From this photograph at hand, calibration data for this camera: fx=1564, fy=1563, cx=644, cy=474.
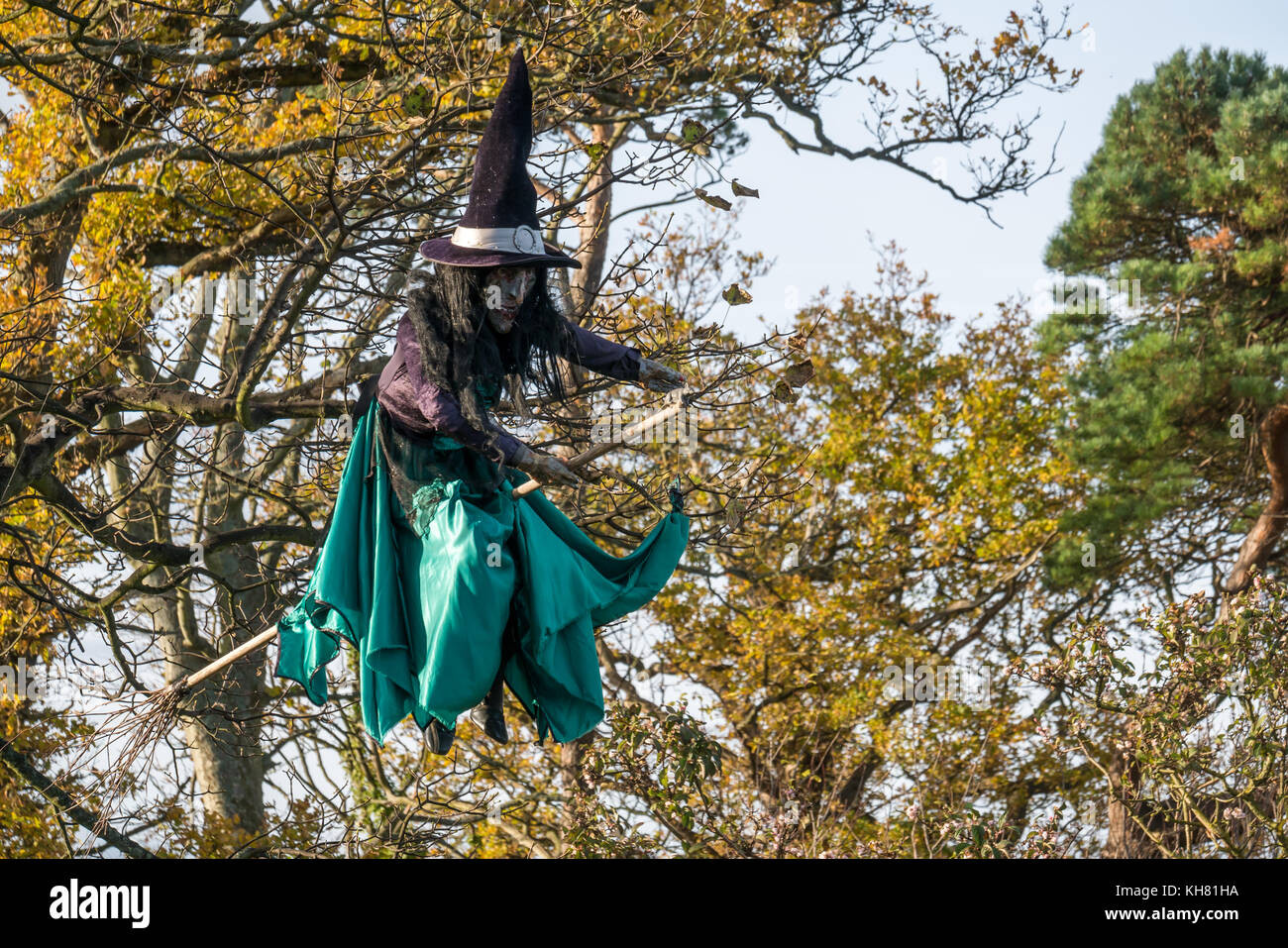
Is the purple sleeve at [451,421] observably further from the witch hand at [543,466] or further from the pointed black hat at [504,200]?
the pointed black hat at [504,200]

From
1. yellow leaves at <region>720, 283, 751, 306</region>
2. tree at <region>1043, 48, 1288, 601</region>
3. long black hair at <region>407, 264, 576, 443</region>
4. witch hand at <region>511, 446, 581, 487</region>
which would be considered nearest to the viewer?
witch hand at <region>511, 446, 581, 487</region>

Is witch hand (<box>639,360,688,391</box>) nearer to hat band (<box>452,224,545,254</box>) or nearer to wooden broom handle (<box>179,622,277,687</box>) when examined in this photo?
hat band (<box>452,224,545,254</box>)

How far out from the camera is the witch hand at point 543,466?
3.96 meters

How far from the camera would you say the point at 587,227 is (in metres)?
9.09

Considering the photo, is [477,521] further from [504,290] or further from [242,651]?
[242,651]

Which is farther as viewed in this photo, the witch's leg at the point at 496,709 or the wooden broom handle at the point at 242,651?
the wooden broom handle at the point at 242,651

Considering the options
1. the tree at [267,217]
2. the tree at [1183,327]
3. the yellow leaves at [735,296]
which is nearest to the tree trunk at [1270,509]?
the tree at [1183,327]

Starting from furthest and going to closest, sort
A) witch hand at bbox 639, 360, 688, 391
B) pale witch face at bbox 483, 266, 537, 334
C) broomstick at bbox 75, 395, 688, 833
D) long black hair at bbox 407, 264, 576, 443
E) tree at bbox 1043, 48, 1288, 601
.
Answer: tree at bbox 1043, 48, 1288, 601 → broomstick at bbox 75, 395, 688, 833 → witch hand at bbox 639, 360, 688, 391 → pale witch face at bbox 483, 266, 537, 334 → long black hair at bbox 407, 264, 576, 443

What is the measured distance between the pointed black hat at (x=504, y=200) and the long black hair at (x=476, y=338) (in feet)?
0.26

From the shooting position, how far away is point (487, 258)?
409 centimetres

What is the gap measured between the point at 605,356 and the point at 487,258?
48 centimetres

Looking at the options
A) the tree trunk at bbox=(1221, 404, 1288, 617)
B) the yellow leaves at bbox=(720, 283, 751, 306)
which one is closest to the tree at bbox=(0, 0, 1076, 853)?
the yellow leaves at bbox=(720, 283, 751, 306)

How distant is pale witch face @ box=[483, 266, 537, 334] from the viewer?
4172 millimetres

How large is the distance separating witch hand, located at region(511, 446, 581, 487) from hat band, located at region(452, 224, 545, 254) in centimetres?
54
